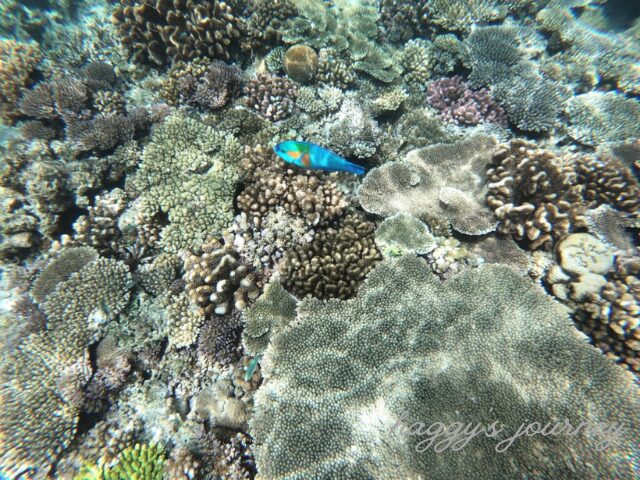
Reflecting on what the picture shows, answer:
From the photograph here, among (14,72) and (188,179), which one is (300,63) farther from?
(14,72)

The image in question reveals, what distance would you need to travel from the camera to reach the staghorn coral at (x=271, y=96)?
5.56m

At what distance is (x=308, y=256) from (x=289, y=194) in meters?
0.98

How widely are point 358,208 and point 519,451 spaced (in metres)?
3.54

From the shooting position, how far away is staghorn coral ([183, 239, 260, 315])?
4.15 m

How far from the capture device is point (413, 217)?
4484 mm

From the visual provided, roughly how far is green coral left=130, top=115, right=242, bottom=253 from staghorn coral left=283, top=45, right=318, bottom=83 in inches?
75.5

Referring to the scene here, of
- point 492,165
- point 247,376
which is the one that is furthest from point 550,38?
point 247,376

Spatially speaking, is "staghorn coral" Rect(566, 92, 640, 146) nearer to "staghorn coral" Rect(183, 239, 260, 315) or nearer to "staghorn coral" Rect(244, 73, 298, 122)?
"staghorn coral" Rect(244, 73, 298, 122)

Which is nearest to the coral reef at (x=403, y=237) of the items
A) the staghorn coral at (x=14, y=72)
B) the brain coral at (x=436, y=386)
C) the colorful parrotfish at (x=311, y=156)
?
the brain coral at (x=436, y=386)

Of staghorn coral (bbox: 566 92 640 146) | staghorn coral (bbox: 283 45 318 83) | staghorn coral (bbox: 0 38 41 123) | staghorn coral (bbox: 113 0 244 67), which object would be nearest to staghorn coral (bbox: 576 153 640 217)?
staghorn coral (bbox: 566 92 640 146)

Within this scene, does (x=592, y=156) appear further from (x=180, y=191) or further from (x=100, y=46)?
(x=100, y=46)

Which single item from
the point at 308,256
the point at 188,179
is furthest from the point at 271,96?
the point at 308,256

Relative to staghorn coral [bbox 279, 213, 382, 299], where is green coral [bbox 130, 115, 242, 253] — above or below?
above

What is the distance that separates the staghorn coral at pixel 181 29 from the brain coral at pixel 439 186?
4250 mm
